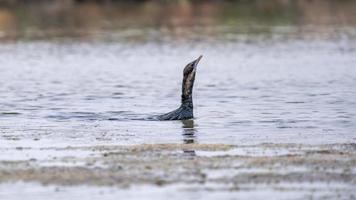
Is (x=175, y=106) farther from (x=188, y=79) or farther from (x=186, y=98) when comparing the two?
(x=188, y=79)

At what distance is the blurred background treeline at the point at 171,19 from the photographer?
126ft

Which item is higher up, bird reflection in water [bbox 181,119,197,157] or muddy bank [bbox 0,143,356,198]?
muddy bank [bbox 0,143,356,198]

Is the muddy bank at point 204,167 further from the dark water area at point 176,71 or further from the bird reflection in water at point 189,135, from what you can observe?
the dark water area at point 176,71

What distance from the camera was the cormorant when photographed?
58.5 feet

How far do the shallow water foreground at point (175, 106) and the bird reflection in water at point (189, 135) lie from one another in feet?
0.09

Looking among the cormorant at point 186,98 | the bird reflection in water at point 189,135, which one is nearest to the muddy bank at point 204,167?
the bird reflection in water at point 189,135

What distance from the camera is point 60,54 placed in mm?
33000

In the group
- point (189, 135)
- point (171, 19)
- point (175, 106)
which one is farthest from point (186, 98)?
point (171, 19)

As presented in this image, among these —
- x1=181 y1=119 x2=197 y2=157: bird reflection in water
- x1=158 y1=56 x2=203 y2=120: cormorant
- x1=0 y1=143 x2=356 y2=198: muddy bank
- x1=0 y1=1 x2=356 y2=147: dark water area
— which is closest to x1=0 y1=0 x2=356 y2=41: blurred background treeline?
x1=0 y1=1 x2=356 y2=147: dark water area

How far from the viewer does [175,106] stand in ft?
68.6

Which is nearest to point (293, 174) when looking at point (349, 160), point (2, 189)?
point (349, 160)

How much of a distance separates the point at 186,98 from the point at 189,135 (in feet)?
6.95

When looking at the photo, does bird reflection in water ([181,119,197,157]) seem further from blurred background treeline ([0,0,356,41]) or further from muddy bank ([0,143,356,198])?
blurred background treeline ([0,0,356,41])

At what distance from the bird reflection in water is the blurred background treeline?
63.2 feet
